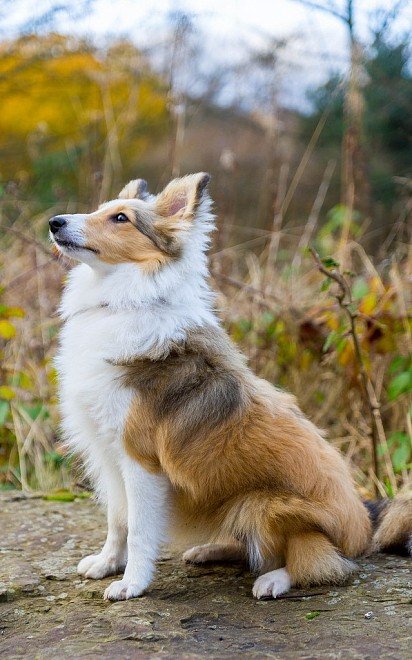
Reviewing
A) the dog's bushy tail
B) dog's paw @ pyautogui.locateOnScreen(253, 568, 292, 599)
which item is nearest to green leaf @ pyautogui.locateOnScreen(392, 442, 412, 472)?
the dog's bushy tail

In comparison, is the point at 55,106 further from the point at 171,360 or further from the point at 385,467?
the point at 171,360

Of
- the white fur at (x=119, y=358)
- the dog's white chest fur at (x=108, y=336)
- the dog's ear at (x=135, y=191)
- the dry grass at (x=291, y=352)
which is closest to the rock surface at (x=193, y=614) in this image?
the white fur at (x=119, y=358)

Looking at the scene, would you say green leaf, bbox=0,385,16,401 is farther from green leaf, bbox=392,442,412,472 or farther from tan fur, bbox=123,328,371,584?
green leaf, bbox=392,442,412,472

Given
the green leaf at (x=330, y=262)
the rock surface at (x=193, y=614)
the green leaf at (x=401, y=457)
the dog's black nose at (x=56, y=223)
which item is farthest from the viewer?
the green leaf at (x=401, y=457)

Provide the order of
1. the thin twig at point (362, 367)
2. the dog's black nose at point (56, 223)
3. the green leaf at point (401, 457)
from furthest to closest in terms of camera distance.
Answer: the green leaf at point (401, 457)
the thin twig at point (362, 367)
the dog's black nose at point (56, 223)

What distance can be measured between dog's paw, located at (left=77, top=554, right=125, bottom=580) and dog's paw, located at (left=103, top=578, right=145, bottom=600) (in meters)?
0.31

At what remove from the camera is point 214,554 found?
11.7 ft

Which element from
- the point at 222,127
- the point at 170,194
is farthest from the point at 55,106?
the point at 170,194

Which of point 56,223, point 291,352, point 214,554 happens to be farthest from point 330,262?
point 291,352

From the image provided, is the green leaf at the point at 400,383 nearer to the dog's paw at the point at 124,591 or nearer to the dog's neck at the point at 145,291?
the dog's neck at the point at 145,291

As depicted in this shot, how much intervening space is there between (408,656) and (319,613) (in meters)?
0.49

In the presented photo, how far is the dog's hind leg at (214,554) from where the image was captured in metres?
3.54

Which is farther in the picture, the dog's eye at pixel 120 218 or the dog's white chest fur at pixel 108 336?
the dog's eye at pixel 120 218

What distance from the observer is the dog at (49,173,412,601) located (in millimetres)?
3107
